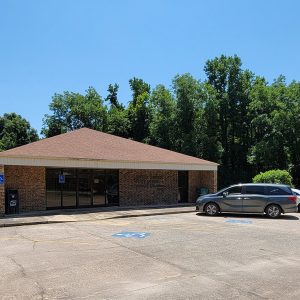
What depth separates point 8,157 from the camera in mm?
18188

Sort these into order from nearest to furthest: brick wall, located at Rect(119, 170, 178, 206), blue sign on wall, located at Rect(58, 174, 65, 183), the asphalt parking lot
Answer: the asphalt parking lot
blue sign on wall, located at Rect(58, 174, 65, 183)
brick wall, located at Rect(119, 170, 178, 206)

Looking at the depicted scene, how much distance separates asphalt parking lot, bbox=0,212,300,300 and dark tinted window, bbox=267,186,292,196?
3794mm

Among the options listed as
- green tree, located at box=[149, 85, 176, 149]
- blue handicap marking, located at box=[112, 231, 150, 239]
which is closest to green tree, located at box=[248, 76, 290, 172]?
green tree, located at box=[149, 85, 176, 149]

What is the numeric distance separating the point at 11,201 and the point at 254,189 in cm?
1116

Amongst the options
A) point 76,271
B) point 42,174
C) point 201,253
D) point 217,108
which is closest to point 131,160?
point 42,174

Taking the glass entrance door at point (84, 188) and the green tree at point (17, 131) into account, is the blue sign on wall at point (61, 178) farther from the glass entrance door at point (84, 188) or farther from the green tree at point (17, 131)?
the green tree at point (17, 131)

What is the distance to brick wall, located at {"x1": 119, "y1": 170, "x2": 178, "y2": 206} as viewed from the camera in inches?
936

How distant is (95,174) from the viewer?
74.3 ft

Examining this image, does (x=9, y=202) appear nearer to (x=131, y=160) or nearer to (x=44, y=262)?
(x=131, y=160)

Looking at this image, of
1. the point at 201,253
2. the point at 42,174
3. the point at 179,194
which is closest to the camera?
the point at 201,253

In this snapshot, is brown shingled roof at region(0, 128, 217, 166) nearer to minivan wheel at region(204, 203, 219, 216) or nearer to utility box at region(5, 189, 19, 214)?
utility box at region(5, 189, 19, 214)

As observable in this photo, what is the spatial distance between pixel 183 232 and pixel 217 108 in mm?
35424

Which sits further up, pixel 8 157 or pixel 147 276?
pixel 8 157

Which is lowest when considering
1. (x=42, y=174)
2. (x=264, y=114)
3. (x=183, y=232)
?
(x=183, y=232)
